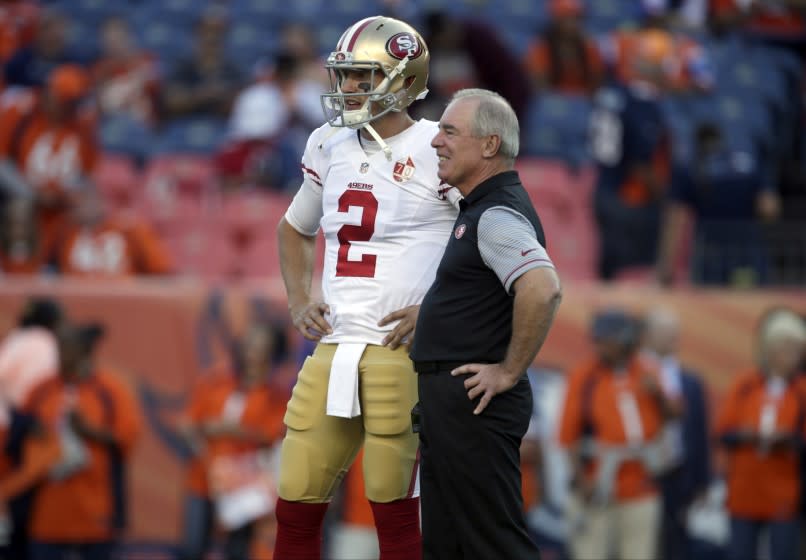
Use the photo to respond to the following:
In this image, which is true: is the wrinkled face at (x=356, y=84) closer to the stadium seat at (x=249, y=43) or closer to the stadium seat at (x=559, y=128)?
the stadium seat at (x=559, y=128)

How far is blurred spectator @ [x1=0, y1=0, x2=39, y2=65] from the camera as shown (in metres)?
13.3

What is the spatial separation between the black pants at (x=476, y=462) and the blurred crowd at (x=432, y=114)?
528cm

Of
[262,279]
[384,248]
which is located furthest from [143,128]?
[384,248]

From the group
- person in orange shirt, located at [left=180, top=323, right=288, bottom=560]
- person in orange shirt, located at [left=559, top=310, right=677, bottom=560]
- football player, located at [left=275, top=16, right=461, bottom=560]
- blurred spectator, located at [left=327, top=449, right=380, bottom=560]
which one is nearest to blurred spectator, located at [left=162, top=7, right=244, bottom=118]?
person in orange shirt, located at [left=180, top=323, right=288, bottom=560]

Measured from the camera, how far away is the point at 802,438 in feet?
29.1

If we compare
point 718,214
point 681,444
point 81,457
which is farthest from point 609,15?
point 81,457

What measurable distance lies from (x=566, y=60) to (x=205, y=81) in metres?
3.15

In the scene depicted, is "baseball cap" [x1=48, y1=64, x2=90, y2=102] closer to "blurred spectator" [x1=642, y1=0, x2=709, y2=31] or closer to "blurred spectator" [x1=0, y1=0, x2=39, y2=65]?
"blurred spectator" [x1=0, y1=0, x2=39, y2=65]

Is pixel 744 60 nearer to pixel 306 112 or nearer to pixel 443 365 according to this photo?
pixel 306 112

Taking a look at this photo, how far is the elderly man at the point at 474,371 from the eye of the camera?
4.33 metres

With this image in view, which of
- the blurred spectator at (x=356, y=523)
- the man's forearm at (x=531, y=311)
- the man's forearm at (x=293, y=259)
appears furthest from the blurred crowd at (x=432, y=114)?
the man's forearm at (x=531, y=311)

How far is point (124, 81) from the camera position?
500 inches

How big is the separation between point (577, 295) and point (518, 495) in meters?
5.19

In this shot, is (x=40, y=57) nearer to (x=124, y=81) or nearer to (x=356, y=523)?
A: (x=124, y=81)
